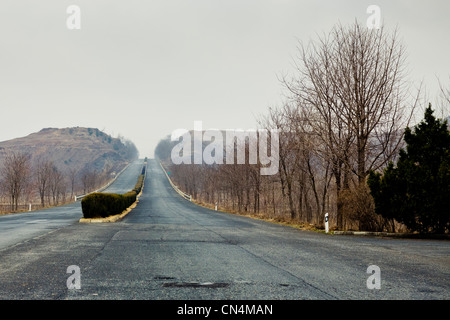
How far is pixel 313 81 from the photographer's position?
17188mm

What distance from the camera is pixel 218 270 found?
6.70 m

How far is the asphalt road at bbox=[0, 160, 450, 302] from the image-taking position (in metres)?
4.99

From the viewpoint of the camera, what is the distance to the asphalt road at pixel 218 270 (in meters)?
4.99

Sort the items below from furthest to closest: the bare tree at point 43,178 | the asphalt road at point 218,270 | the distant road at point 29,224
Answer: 1. the bare tree at point 43,178
2. the distant road at point 29,224
3. the asphalt road at point 218,270

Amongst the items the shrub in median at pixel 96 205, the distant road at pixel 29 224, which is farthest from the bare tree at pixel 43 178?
the shrub in median at pixel 96 205

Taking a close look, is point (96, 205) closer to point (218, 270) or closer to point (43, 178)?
point (218, 270)

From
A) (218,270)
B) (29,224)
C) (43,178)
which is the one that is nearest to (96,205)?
(29,224)

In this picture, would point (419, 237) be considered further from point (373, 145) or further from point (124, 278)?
point (124, 278)

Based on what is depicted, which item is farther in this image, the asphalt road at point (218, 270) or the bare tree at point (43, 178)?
the bare tree at point (43, 178)

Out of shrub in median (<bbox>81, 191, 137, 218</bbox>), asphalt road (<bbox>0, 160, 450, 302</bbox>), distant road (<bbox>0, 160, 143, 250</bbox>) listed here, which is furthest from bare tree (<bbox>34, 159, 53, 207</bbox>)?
asphalt road (<bbox>0, 160, 450, 302</bbox>)

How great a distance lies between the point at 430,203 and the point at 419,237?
5.67 feet

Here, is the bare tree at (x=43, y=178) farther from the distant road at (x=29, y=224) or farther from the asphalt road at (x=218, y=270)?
the asphalt road at (x=218, y=270)

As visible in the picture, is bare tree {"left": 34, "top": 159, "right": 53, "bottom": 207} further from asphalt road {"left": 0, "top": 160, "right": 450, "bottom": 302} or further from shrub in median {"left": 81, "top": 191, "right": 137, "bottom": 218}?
asphalt road {"left": 0, "top": 160, "right": 450, "bottom": 302}
